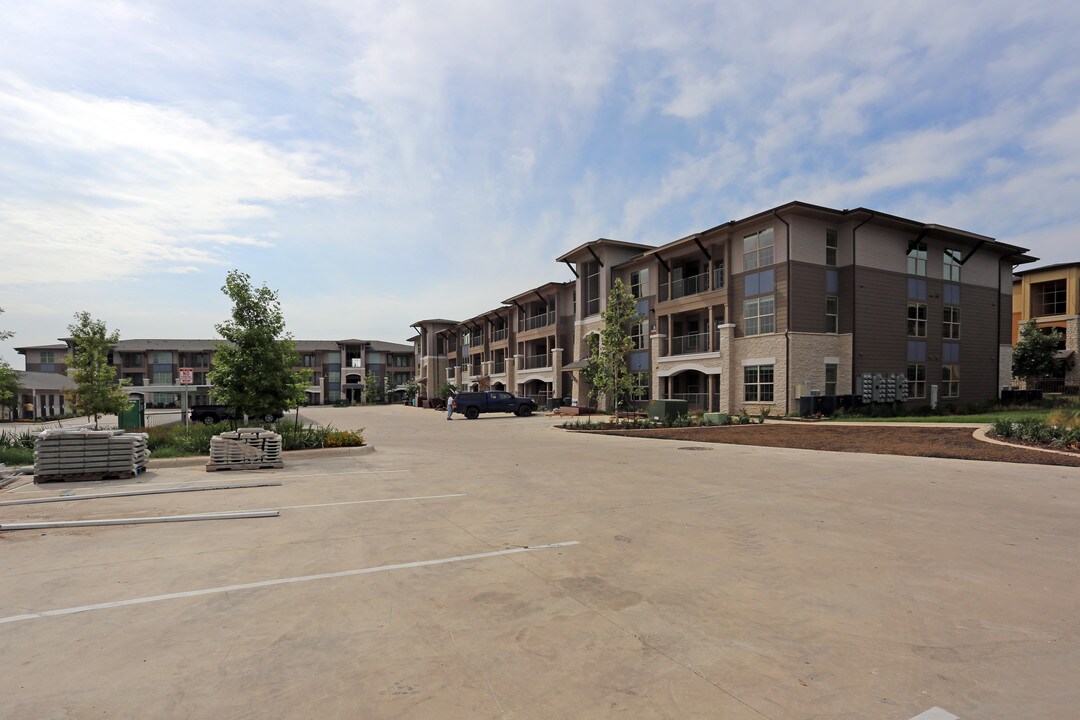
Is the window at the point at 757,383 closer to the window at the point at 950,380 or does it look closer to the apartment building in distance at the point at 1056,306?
the window at the point at 950,380

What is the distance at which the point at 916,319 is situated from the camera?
32.7 m

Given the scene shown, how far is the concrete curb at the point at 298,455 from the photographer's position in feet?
43.4

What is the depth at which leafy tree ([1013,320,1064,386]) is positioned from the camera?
44281 mm

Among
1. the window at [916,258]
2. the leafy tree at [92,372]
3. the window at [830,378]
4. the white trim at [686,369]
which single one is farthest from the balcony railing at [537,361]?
the leafy tree at [92,372]

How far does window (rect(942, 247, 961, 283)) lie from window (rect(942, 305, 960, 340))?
1998 millimetres

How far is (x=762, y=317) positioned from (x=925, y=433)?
12076 millimetres

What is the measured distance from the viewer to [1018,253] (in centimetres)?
3759

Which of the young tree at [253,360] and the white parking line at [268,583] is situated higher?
the young tree at [253,360]

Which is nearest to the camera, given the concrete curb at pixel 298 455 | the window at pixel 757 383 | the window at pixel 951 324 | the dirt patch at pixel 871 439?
the concrete curb at pixel 298 455

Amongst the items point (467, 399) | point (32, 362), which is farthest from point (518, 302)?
point (32, 362)

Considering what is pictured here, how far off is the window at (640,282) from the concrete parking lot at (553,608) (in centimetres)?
3053

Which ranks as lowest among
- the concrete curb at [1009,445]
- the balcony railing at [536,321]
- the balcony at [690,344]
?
the concrete curb at [1009,445]

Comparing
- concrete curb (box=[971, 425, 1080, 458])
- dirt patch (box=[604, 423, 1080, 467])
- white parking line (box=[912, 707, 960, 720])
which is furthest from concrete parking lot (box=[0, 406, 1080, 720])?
concrete curb (box=[971, 425, 1080, 458])

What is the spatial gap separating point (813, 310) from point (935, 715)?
29.4 metres
